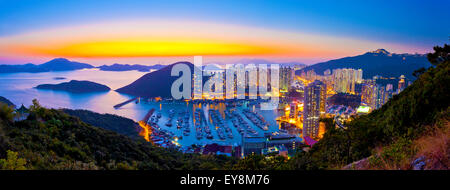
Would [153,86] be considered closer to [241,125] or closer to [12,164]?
[241,125]

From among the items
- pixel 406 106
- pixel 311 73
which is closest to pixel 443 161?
pixel 406 106

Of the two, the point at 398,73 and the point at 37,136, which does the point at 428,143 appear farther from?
the point at 398,73

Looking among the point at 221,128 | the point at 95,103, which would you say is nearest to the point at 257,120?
the point at 221,128

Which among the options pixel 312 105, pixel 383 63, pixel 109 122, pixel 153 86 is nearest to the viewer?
pixel 109 122

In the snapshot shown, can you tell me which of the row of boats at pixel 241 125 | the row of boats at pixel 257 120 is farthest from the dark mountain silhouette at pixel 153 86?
the row of boats at pixel 257 120

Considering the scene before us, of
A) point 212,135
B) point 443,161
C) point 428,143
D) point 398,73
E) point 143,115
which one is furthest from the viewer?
point 398,73
